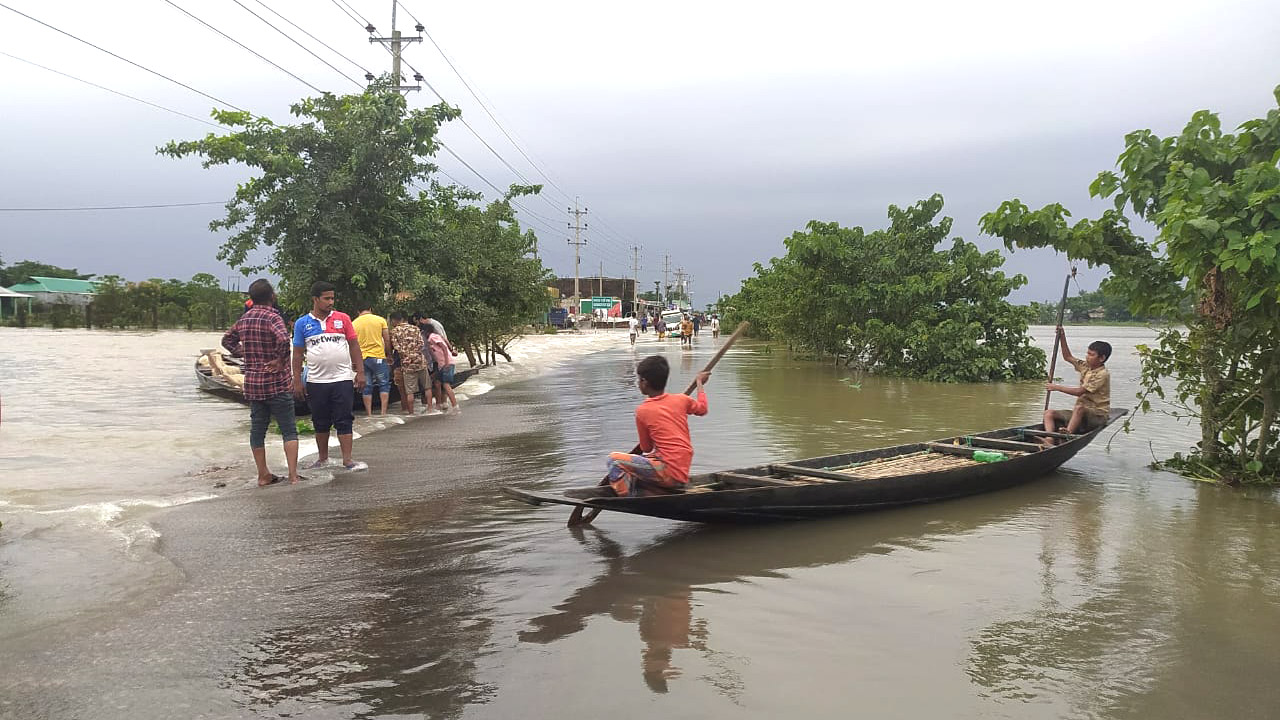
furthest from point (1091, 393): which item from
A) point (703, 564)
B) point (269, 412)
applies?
point (269, 412)

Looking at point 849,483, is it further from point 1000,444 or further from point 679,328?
point 679,328

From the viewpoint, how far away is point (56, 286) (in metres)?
71.1

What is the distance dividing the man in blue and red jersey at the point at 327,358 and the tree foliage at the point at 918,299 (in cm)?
1706

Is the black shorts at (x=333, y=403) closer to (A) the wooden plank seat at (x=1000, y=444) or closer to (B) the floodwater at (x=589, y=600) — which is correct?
(B) the floodwater at (x=589, y=600)

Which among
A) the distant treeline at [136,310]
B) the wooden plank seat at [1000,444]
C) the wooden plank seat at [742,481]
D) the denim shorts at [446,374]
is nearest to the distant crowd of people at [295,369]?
the wooden plank seat at [742,481]

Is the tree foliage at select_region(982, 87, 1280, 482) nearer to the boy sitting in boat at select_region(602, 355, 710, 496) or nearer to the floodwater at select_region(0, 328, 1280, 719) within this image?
the floodwater at select_region(0, 328, 1280, 719)

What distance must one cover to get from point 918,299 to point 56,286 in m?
74.3

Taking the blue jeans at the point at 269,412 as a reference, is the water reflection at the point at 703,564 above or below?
below

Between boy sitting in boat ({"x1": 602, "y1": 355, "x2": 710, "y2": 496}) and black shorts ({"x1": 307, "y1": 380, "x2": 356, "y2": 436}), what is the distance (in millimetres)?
3346

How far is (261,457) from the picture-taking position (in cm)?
788

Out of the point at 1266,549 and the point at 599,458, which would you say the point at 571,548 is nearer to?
the point at 599,458

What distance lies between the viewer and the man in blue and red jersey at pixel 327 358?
8.05 metres

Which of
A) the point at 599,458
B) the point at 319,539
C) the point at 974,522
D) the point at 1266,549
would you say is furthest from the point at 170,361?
the point at 1266,549

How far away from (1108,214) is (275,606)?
9.37 meters
